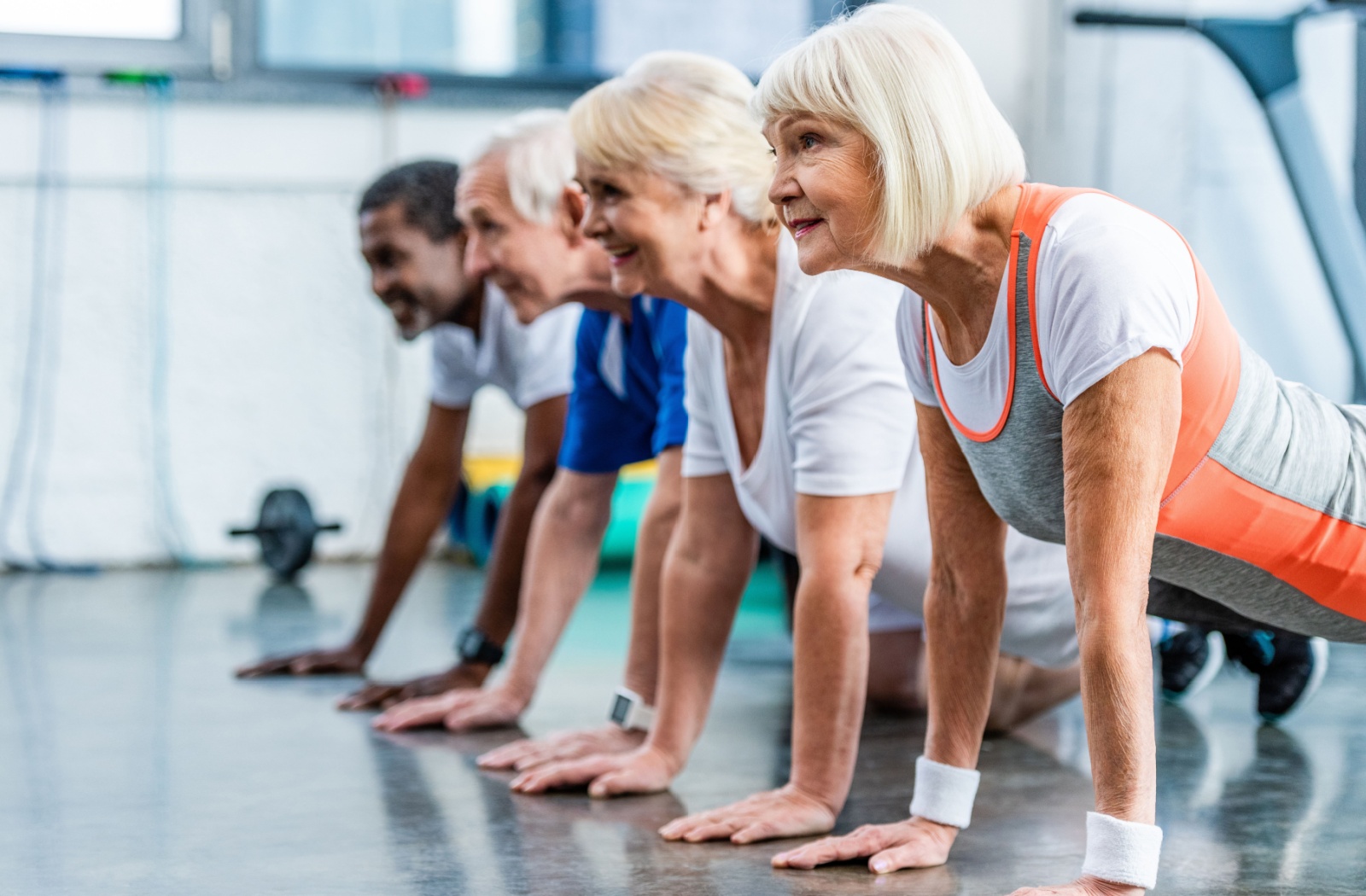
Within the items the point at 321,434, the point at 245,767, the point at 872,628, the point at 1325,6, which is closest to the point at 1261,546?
the point at 872,628

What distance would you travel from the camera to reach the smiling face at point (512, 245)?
2.14 m

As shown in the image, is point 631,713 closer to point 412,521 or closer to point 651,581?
point 651,581

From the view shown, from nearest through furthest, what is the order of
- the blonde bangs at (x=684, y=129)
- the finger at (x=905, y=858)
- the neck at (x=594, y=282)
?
the finger at (x=905, y=858)
the blonde bangs at (x=684, y=129)
the neck at (x=594, y=282)

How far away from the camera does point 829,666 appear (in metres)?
1.53

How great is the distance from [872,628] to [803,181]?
1.16 meters

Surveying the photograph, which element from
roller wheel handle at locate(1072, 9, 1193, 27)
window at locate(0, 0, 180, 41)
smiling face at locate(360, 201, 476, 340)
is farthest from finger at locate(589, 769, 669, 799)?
window at locate(0, 0, 180, 41)

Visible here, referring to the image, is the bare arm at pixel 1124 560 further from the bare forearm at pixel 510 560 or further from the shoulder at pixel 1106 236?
the bare forearm at pixel 510 560

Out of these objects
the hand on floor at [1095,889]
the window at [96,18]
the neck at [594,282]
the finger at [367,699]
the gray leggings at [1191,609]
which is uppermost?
the window at [96,18]

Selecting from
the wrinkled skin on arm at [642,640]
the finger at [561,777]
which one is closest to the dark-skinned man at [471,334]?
the wrinkled skin on arm at [642,640]

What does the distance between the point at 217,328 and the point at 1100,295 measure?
3688mm

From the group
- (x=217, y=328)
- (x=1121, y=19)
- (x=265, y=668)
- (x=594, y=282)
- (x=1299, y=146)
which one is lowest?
(x=265, y=668)

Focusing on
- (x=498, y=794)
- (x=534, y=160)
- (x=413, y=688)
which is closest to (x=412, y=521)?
(x=413, y=688)

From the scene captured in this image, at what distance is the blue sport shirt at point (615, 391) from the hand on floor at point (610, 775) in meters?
0.46

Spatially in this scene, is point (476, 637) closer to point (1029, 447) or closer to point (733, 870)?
point (733, 870)
